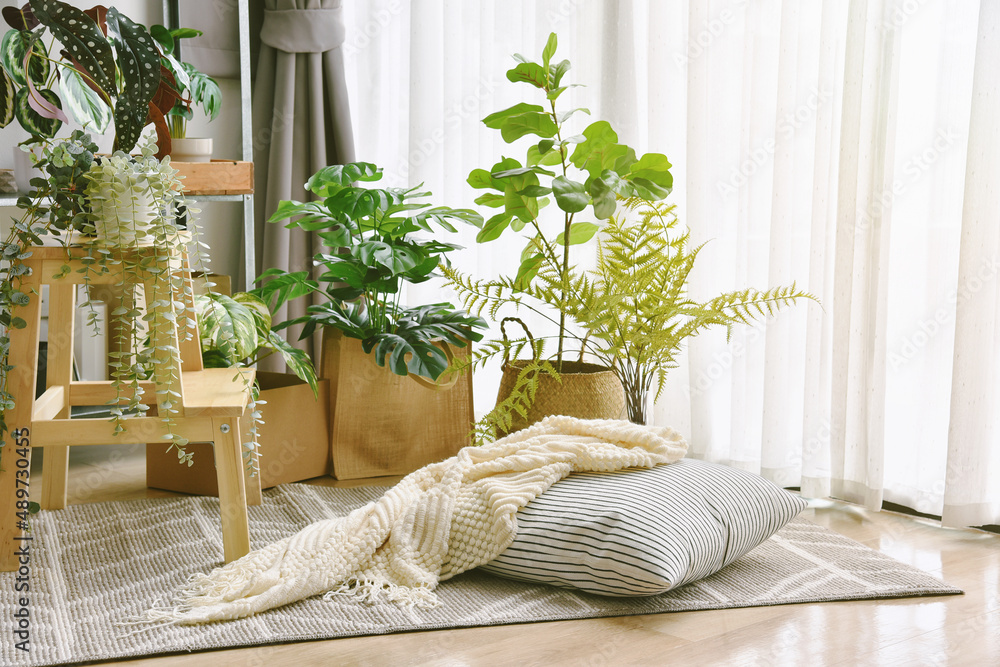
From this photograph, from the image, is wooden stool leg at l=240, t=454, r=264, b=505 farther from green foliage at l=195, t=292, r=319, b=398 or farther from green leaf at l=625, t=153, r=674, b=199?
green leaf at l=625, t=153, r=674, b=199

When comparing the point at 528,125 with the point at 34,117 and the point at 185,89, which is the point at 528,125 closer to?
the point at 185,89

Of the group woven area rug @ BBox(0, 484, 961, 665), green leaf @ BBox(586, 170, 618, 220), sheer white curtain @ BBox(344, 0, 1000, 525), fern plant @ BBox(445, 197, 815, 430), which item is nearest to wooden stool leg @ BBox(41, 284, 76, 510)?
woven area rug @ BBox(0, 484, 961, 665)

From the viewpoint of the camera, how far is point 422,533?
62.7 inches

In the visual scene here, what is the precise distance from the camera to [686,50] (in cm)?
229

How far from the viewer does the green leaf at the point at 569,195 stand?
1.90 meters

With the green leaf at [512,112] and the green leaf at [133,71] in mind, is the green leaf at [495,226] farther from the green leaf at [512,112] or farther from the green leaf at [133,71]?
the green leaf at [133,71]

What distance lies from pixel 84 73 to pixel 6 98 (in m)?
0.18

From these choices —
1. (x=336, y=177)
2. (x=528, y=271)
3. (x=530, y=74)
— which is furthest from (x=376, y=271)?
(x=530, y=74)

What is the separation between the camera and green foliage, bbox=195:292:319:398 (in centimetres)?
183

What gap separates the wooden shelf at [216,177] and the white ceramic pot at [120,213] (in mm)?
716

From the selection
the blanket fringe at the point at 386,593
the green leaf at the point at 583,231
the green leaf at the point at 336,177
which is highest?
the green leaf at the point at 336,177

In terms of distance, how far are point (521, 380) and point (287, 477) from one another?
62 centimetres

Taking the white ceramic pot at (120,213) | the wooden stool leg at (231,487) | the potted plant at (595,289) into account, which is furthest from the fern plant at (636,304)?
the white ceramic pot at (120,213)

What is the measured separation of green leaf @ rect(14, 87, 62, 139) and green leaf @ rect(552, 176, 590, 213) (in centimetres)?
96
